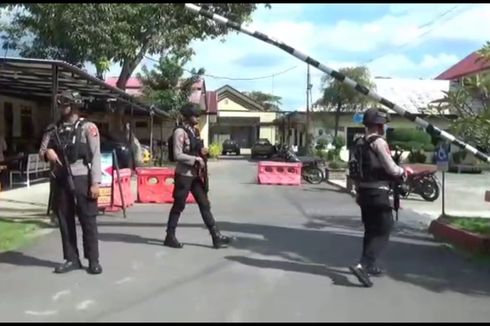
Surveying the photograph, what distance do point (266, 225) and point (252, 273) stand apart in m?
4.14

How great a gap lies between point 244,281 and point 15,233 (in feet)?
14.4

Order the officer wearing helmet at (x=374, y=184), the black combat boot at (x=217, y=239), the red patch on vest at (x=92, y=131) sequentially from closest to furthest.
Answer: the officer wearing helmet at (x=374, y=184)
the red patch on vest at (x=92, y=131)
the black combat boot at (x=217, y=239)

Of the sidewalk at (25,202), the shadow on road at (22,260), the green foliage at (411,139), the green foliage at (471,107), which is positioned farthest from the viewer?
the green foliage at (411,139)

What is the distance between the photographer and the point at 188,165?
8883 mm

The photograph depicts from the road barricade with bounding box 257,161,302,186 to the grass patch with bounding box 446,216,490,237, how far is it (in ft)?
38.4

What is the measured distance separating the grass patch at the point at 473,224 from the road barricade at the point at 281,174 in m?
11.7

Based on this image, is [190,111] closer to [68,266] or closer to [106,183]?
[68,266]

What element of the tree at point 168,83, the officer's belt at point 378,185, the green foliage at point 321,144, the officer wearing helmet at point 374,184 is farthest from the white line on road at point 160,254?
the green foliage at point 321,144

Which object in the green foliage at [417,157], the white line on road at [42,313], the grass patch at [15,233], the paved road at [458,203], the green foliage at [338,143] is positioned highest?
the green foliage at [338,143]

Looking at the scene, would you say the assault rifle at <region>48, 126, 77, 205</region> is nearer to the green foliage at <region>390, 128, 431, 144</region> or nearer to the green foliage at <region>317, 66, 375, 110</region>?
the green foliage at <region>390, 128, 431, 144</region>

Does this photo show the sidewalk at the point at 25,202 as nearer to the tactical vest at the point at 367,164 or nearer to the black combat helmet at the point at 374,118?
the tactical vest at the point at 367,164

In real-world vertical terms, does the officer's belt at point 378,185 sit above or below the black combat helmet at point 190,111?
below

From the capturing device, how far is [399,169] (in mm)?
7137

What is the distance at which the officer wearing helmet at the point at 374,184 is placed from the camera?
7113 mm
